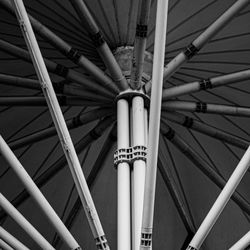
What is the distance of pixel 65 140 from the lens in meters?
15.1

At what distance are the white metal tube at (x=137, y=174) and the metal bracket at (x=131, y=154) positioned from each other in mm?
177

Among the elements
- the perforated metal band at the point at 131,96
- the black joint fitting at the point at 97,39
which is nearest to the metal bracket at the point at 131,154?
the perforated metal band at the point at 131,96

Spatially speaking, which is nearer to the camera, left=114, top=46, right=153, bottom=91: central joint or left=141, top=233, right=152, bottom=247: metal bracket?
left=141, top=233, right=152, bottom=247: metal bracket

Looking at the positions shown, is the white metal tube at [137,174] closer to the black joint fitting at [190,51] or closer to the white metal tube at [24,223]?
the black joint fitting at [190,51]

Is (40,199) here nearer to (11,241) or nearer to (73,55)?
(11,241)

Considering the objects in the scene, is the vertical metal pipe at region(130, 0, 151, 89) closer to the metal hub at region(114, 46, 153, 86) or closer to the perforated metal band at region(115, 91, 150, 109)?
the perforated metal band at region(115, 91, 150, 109)

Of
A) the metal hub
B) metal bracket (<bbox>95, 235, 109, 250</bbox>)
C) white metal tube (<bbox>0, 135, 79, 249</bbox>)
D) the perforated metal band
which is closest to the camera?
white metal tube (<bbox>0, 135, 79, 249</bbox>)

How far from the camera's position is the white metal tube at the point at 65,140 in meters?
14.9

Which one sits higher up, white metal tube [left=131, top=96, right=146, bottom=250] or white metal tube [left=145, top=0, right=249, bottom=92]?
white metal tube [left=145, top=0, right=249, bottom=92]

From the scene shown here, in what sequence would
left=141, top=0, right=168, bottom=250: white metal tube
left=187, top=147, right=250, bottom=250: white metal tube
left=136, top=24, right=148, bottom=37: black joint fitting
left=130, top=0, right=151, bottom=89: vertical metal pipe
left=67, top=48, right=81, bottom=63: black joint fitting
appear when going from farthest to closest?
1. left=67, top=48, right=81, bottom=63: black joint fitting
2. left=136, top=24, right=148, bottom=37: black joint fitting
3. left=130, top=0, right=151, bottom=89: vertical metal pipe
4. left=187, top=147, right=250, bottom=250: white metal tube
5. left=141, top=0, right=168, bottom=250: white metal tube

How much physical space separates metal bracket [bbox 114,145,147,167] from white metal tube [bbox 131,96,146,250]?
0.18m

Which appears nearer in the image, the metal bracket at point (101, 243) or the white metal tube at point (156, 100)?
the white metal tube at point (156, 100)

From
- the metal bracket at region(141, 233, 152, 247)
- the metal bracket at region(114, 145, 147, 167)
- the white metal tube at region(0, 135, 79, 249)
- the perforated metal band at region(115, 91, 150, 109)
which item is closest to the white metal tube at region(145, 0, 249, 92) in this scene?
the perforated metal band at region(115, 91, 150, 109)

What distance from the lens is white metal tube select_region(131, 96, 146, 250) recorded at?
52.7ft
